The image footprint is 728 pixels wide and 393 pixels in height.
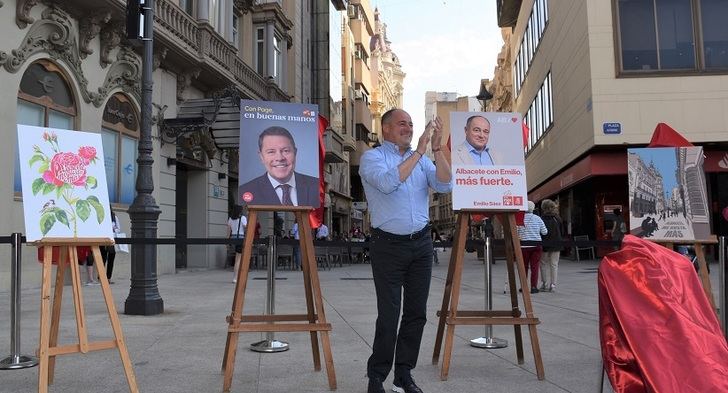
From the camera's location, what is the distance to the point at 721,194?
2020 centimetres

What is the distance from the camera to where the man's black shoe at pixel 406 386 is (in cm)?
400

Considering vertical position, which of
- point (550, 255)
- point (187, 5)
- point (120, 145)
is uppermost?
point (187, 5)

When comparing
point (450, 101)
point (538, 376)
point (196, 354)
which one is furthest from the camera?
point (450, 101)

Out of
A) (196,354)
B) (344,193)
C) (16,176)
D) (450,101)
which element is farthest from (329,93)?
(450,101)

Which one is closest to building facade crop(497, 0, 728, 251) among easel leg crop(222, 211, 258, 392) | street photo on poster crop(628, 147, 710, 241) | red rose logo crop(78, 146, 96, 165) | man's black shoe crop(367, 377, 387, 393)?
street photo on poster crop(628, 147, 710, 241)

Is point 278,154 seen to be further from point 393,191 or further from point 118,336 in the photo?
point 118,336

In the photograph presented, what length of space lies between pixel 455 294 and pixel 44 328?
9.53 feet

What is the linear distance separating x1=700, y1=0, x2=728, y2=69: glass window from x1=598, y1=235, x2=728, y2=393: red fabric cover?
751 inches

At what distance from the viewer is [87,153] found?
15.0 feet

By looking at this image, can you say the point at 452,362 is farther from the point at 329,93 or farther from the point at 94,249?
the point at 329,93

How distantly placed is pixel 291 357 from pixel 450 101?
117493 millimetres

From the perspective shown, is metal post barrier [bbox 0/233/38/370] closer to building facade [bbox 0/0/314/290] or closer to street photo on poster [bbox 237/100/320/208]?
street photo on poster [bbox 237/100/320/208]

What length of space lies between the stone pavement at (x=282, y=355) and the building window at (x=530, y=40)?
67.3 ft

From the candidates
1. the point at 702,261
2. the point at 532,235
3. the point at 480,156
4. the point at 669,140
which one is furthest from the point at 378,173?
the point at 532,235
